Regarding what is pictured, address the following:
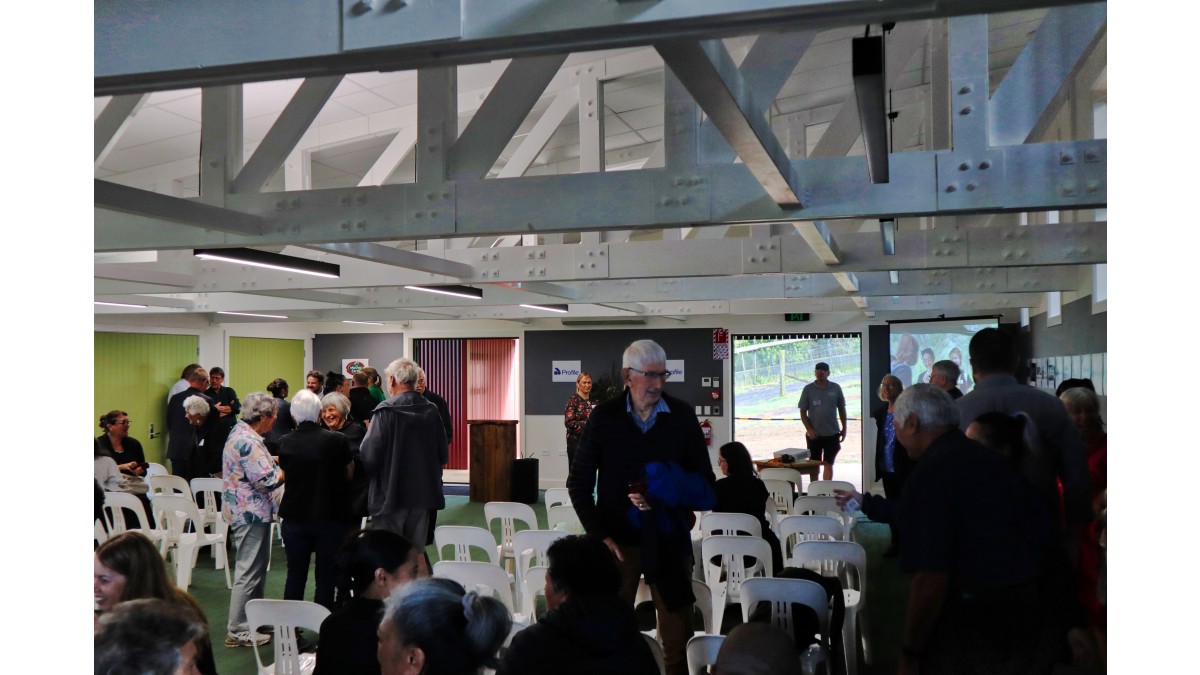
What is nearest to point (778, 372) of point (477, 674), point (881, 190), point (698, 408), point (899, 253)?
point (698, 408)

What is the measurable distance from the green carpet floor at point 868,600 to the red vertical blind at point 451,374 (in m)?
5.46

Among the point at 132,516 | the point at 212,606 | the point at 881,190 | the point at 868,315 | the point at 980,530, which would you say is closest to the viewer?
the point at 980,530

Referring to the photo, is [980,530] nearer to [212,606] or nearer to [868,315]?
[212,606]

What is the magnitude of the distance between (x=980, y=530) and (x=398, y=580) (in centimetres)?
198

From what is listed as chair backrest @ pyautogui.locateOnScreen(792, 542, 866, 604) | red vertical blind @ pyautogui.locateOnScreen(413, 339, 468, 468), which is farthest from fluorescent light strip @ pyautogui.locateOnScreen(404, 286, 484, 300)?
red vertical blind @ pyautogui.locateOnScreen(413, 339, 468, 468)

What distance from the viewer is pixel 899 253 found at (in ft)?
17.2

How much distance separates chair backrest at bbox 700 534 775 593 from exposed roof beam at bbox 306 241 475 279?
8.25 ft

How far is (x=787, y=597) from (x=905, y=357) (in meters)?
9.99

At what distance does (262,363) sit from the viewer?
15.1 m

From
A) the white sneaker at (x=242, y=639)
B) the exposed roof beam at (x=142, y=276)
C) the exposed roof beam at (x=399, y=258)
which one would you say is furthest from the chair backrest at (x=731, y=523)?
the exposed roof beam at (x=142, y=276)

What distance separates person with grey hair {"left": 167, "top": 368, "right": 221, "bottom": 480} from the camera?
8.28 metres

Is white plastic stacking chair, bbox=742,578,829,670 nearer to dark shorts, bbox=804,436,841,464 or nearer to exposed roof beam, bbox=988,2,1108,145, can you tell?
exposed roof beam, bbox=988,2,1108,145

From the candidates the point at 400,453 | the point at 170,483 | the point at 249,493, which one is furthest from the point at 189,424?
the point at 400,453

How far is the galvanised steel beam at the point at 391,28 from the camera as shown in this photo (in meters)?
1.29
